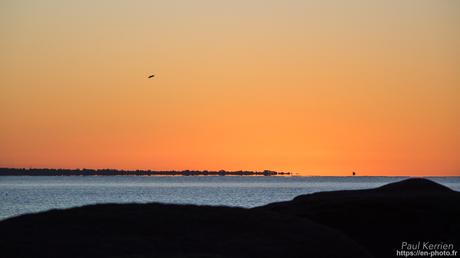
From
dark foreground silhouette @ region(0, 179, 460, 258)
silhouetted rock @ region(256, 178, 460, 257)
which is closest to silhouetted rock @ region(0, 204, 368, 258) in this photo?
dark foreground silhouette @ region(0, 179, 460, 258)

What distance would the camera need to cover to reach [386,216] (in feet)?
108

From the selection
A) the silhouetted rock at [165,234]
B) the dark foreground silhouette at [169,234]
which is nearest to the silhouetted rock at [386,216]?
the dark foreground silhouette at [169,234]

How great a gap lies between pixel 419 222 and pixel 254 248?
13.3 meters

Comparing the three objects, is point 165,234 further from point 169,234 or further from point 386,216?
point 386,216

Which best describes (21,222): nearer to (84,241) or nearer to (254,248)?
(84,241)

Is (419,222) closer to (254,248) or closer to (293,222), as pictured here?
(293,222)

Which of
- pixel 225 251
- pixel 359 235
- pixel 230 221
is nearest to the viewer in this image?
pixel 225 251

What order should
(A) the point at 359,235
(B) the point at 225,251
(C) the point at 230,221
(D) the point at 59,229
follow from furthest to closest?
1. (A) the point at 359,235
2. (C) the point at 230,221
3. (D) the point at 59,229
4. (B) the point at 225,251

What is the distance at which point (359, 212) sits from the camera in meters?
33.3

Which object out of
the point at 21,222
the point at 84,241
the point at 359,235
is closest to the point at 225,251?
the point at 84,241

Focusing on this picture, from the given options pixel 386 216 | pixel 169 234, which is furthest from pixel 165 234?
pixel 386 216

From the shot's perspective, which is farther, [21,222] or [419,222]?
[419,222]

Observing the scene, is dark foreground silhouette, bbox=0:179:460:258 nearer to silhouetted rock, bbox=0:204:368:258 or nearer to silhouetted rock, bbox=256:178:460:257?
silhouetted rock, bbox=0:204:368:258

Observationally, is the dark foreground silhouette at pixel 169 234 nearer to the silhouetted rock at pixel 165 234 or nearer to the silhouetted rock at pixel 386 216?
the silhouetted rock at pixel 165 234
